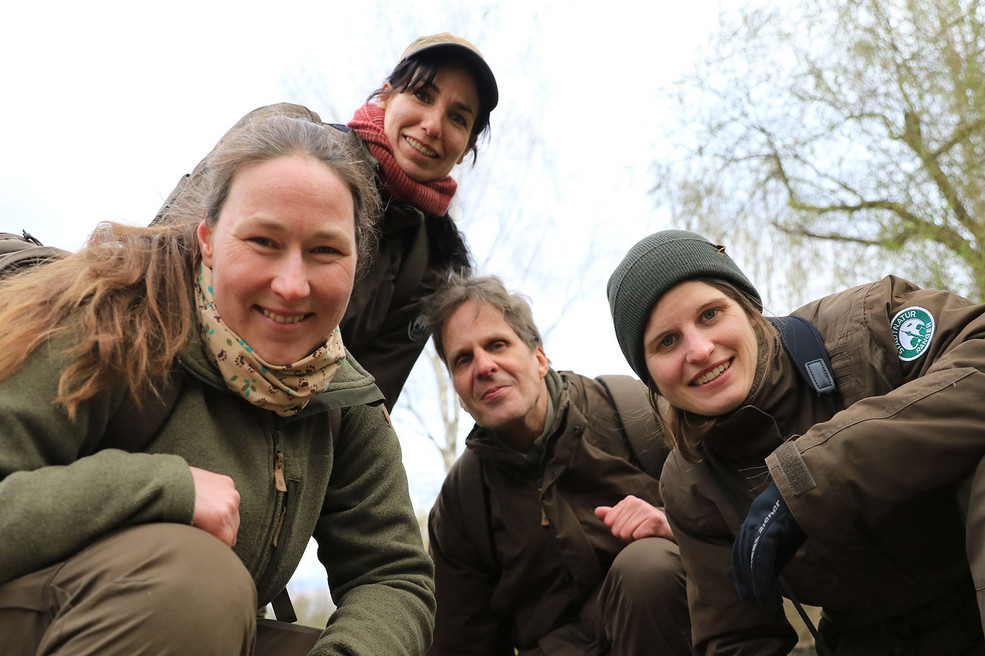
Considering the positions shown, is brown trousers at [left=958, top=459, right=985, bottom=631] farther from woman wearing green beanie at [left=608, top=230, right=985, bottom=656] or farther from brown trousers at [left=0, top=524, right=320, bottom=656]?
brown trousers at [left=0, top=524, right=320, bottom=656]

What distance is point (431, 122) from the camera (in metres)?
3.45

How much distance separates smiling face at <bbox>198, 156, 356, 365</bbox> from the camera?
6.76 feet

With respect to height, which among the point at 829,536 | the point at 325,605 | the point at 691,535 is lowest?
the point at 325,605

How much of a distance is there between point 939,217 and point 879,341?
656cm

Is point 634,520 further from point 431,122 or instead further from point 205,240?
point 205,240

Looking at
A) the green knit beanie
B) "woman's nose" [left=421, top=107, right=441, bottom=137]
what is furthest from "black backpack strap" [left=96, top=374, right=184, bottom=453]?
"woman's nose" [left=421, top=107, right=441, bottom=137]

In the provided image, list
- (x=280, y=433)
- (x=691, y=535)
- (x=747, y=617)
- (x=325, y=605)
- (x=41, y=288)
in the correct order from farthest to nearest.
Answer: (x=325, y=605) → (x=691, y=535) → (x=747, y=617) → (x=280, y=433) → (x=41, y=288)

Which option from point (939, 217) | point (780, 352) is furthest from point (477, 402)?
point (939, 217)

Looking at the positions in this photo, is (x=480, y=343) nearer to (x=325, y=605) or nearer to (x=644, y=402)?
(x=644, y=402)

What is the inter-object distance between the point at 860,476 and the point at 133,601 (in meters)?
1.62

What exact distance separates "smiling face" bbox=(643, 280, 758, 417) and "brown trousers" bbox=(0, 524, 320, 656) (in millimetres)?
1441

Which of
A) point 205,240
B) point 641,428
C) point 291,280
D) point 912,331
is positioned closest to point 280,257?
point 291,280

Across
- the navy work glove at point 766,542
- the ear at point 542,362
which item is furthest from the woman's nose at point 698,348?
the ear at point 542,362

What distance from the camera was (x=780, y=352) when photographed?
2.66m
